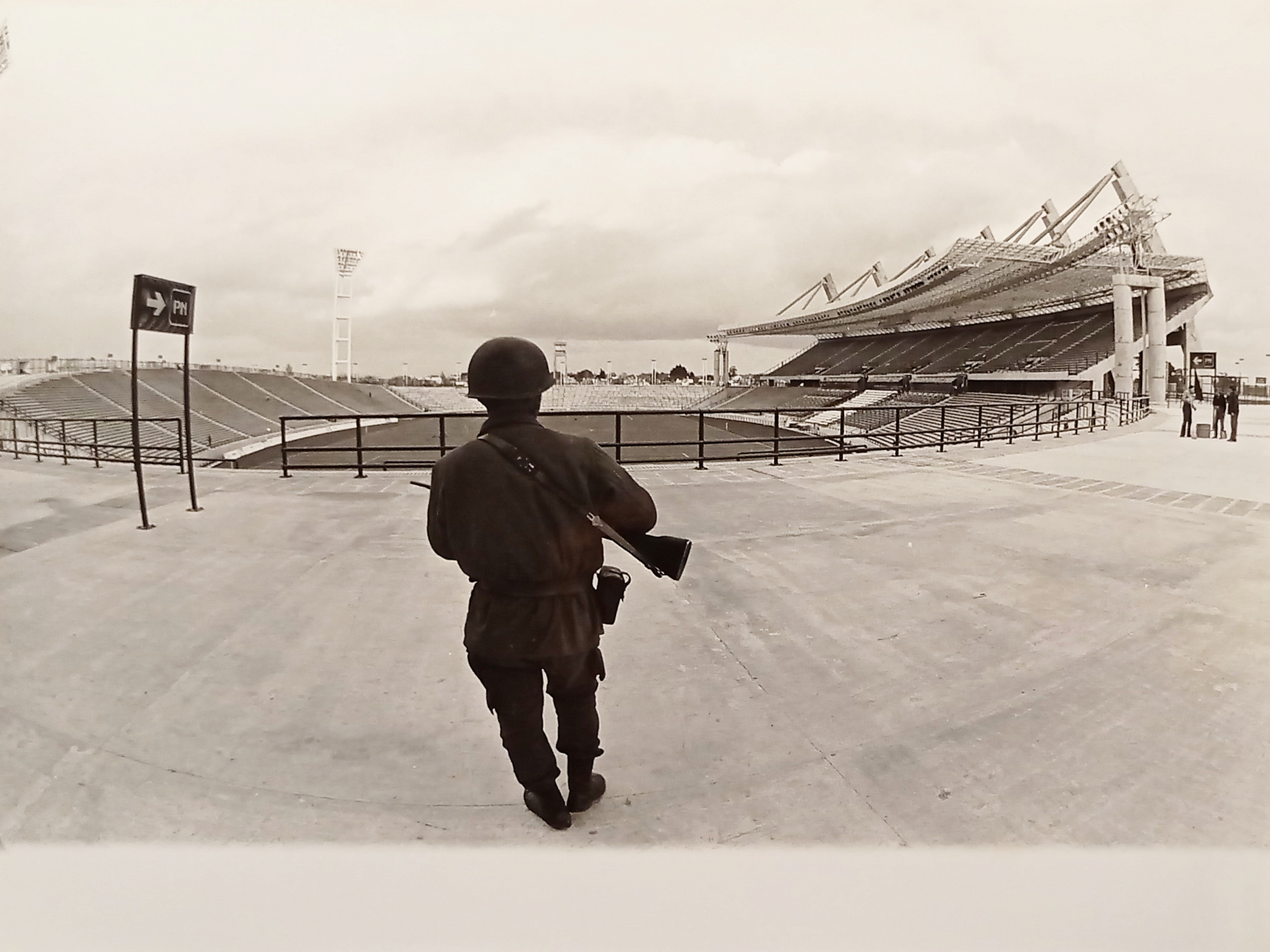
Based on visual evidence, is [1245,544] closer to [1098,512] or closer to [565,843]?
[1098,512]

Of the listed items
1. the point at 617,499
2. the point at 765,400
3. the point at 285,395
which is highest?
the point at 765,400

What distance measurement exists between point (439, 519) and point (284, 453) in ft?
16.0

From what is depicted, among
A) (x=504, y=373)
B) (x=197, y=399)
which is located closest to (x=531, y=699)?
(x=504, y=373)

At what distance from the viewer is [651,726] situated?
5.65 feet

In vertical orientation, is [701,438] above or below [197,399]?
below

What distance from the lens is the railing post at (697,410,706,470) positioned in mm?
4891

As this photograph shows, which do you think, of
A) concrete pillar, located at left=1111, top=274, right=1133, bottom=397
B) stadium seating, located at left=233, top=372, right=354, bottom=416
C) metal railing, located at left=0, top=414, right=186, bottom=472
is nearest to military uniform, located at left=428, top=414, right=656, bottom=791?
metal railing, located at left=0, top=414, right=186, bottom=472

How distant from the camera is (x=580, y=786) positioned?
138 centimetres

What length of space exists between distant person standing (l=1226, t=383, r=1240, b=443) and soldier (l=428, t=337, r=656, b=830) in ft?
26.4

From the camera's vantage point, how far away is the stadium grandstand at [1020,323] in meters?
21.4

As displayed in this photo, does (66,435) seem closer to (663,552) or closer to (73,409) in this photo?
(73,409)

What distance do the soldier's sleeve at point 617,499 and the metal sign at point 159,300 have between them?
1.49 meters

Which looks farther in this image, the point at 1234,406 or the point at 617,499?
the point at 1234,406

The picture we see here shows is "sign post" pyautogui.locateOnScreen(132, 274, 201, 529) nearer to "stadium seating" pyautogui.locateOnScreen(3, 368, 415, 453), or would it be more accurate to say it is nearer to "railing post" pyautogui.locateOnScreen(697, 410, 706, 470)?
"stadium seating" pyautogui.locateOnScreen(3, 368, 415, 453)
